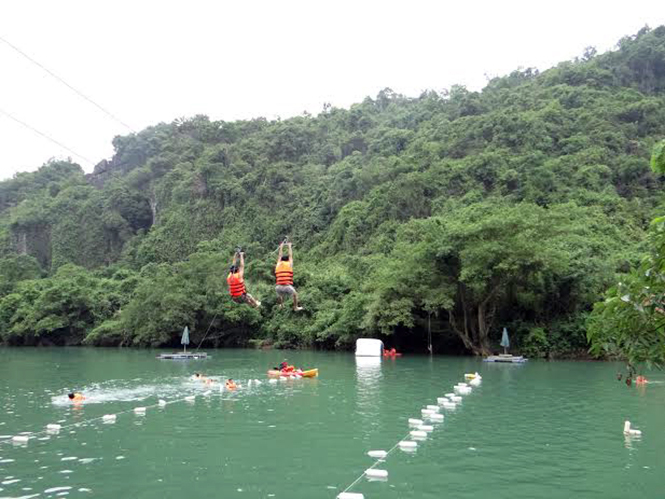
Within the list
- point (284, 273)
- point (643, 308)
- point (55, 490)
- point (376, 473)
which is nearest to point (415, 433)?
point (376, 473)

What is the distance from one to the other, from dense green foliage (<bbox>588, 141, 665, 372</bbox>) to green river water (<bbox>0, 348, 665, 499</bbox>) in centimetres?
444

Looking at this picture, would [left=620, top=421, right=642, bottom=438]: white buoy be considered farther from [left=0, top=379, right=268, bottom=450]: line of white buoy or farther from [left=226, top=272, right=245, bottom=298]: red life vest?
[left=0, top=379, right=268, bottom=450]: line of white buoy

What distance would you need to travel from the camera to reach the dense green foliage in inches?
204

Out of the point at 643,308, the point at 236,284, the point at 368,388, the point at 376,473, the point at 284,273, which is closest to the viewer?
the point at 643,308

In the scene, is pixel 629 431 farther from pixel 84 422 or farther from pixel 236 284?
pixel 84 422

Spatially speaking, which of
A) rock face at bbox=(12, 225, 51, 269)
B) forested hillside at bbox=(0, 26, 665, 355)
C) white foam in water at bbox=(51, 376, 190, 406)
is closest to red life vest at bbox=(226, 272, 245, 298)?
white foam in water at bbox=(51, 376, 190, 406)

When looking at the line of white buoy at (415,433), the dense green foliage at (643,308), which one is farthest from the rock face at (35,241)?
the dense green foliage at (643,308)

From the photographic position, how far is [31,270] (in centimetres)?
6228

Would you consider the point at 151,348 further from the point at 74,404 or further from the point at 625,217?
the point at 625,217

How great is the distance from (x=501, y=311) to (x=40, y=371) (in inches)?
987

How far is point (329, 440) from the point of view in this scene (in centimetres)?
1247

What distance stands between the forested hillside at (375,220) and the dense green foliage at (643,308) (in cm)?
2568

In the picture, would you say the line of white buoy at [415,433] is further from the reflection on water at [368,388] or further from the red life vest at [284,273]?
the red life vest at [284,273]

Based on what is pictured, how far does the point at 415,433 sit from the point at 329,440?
1.83 m
